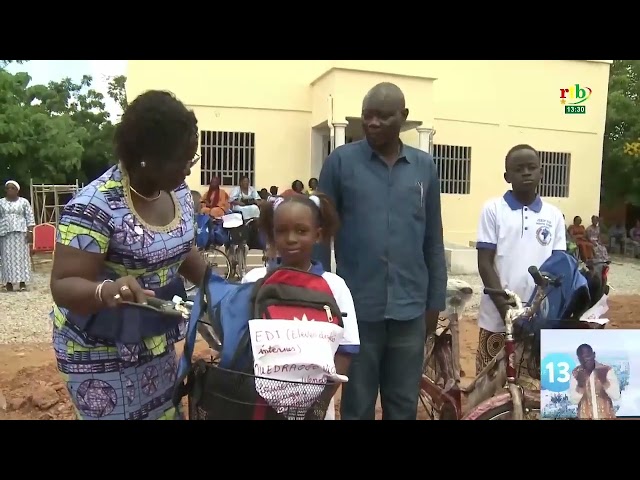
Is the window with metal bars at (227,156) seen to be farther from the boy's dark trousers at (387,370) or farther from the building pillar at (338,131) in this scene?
the boy's dark trousers at (387,370)

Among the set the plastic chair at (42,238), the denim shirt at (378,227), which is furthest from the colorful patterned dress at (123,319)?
the plastic chair at (42,238)

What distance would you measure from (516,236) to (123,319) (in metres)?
2.08

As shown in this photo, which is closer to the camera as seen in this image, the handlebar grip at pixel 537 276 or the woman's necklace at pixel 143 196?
the woman's necklace at pixel 143 196

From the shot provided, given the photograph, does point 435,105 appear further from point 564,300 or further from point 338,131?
point 564,300

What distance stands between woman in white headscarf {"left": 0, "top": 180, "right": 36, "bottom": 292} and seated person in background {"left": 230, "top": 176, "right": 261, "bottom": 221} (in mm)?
3033

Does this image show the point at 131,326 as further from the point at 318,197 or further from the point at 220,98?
the point at 220,98

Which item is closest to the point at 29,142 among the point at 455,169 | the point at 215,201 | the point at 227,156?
the point at 227,156

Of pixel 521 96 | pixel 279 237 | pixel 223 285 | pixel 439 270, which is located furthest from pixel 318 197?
pixel 521 96

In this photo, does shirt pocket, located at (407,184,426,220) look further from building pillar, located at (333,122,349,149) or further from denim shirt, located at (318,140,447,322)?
building pillar, located at (333,122,349,149)

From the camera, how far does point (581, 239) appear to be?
12.4 m

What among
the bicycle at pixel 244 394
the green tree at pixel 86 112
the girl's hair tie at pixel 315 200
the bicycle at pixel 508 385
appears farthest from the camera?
the green tree at pixel 86 112

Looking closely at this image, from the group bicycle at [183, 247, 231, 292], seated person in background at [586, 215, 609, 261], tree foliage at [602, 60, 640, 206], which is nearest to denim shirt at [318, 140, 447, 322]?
bicycle at [183, 247, 231, 292]

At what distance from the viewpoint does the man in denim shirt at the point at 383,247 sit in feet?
7.76

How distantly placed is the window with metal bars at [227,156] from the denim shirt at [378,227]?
9106mm
